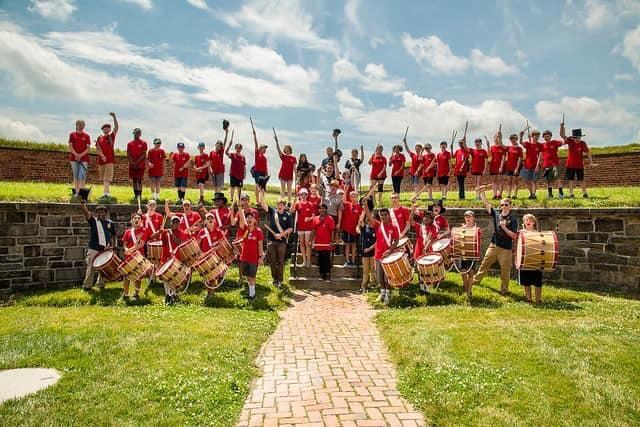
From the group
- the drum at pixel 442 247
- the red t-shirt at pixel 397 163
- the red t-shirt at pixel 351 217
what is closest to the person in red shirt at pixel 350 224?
the red t-shirt at pixel 351 217

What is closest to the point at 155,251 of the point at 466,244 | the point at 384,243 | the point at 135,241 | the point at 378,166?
the point at 135,241

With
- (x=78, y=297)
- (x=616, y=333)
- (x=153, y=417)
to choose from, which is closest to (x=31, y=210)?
(x=78, y=297)

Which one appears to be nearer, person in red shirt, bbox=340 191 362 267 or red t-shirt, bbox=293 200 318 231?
red t-shirt, bbox=293 200 318 231

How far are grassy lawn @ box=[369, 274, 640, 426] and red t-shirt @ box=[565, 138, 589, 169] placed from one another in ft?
15.5

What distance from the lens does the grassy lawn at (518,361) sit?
4.46m

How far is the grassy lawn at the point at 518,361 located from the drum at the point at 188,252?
4009 mm

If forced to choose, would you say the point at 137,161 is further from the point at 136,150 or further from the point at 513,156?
the point at 513,156

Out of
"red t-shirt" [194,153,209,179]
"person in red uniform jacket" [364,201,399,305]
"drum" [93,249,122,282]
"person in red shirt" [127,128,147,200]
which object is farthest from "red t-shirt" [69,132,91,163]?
"person in red uniform jacket" [364,201,399,305]

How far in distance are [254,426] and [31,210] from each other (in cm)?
904

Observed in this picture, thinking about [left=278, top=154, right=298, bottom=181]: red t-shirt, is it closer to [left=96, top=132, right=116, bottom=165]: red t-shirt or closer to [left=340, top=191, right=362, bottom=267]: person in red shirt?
[left=340, top=191, right=362, bottom=267]: person in red shirt

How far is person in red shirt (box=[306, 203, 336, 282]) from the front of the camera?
34.0 ft

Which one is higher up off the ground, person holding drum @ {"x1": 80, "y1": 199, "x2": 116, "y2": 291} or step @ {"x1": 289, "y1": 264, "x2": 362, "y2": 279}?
person holding drum @ {"x1": 80, "y1": 199, "x2": 116, "y2": 291}

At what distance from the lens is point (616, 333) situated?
668 cm

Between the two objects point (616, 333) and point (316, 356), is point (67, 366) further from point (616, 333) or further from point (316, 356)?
point (616, 333)
